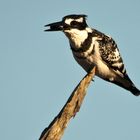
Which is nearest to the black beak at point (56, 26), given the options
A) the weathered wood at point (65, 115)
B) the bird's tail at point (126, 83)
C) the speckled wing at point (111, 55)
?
the speckled wing at point (111, 55)

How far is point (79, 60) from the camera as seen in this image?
10.6 m

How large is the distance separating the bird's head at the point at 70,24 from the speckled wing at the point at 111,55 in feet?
2.17

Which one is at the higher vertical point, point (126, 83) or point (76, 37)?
point (76, 37)

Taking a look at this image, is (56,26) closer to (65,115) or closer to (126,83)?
(126,83)

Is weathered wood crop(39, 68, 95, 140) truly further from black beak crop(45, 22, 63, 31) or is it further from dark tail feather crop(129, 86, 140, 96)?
dark tail feather crop(129, 86, 140, 96)

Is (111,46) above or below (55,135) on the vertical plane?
above

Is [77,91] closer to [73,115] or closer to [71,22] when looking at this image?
[73,115]

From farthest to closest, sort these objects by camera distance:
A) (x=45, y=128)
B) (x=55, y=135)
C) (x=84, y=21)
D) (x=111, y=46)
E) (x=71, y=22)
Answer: (x=111, y=46) < (x=84, y=21) < (x=71, y=22) < (x=45, y=128) < (x=55, y=135)

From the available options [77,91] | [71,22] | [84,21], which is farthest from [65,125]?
[84,21]

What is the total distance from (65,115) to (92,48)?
5586 mm

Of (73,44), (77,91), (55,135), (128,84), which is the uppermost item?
(73,44)

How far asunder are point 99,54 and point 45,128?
586 cm

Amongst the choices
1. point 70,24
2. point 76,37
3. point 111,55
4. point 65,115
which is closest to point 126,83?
point 111,55

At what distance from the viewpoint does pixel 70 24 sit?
9922mm
